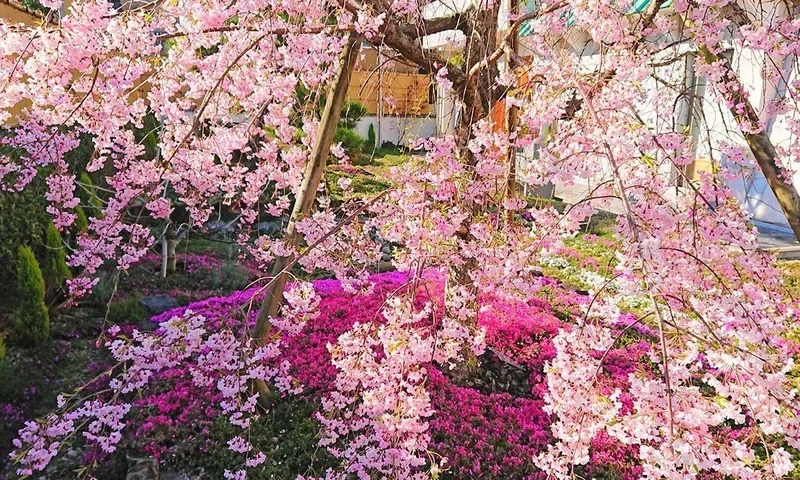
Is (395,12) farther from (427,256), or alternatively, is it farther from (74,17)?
(74,17)

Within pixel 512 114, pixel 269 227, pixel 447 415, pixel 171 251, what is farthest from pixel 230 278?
pixel 512 114

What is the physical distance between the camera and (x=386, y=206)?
3061mm

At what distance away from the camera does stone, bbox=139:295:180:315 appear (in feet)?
18.0

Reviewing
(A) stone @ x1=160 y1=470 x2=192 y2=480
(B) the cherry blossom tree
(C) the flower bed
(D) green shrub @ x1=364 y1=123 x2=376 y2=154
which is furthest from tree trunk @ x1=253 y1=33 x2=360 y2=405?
(D) green shrub @ x1=364 y1=123 x2=376 y2=154

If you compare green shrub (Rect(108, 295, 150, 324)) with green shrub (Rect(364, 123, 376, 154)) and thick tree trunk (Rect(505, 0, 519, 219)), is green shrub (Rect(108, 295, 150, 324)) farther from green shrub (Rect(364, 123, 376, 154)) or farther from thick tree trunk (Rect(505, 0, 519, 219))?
green shrub (Rect(364, 123, 376, 154))

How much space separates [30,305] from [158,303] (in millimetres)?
1144

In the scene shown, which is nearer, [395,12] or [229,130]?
[395,12]

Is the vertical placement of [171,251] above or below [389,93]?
below

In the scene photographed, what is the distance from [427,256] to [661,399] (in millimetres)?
1155

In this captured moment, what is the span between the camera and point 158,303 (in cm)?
558

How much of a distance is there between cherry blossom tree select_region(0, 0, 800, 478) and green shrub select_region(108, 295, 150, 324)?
210cm

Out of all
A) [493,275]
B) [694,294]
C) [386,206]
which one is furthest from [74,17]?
[694,294]

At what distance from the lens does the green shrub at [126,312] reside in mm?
5195

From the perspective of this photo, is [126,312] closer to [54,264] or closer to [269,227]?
[54,264]
